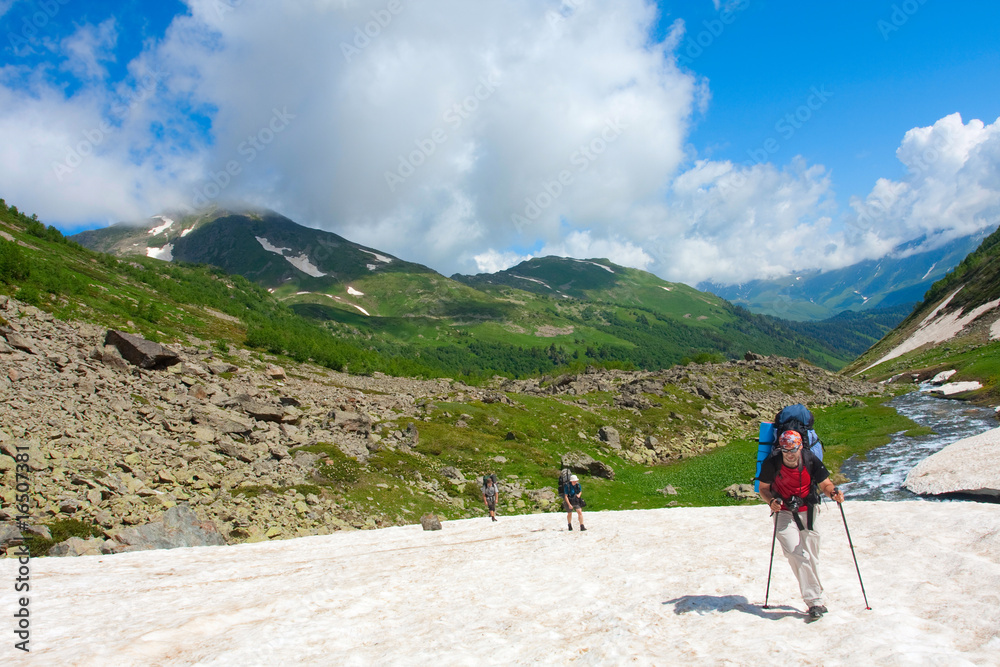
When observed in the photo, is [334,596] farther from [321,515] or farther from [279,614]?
[321,515]

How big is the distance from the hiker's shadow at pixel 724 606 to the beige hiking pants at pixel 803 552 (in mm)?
536

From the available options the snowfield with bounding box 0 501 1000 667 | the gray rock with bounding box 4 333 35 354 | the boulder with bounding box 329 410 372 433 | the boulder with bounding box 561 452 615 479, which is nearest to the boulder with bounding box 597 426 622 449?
the boulder with bounding box 561 452 615 479

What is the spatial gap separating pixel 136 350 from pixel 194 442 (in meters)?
15.4

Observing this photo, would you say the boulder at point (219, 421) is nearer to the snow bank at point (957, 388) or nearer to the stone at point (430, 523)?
the stone at point (430, 523)

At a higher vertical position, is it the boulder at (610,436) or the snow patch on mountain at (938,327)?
the snow patch on mountain at (938,327)

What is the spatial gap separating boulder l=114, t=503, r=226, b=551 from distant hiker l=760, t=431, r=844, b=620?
23.2 meters

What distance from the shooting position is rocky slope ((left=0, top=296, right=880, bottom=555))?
71.8 feet

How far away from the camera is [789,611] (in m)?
9.56

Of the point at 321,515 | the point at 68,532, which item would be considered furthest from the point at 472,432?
the point at 68,532

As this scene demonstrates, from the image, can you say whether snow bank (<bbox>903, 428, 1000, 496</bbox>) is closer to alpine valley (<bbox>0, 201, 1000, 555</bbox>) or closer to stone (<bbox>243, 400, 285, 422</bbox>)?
alpine valley (<bbox>0, 201, 1000, 555</bbox>)

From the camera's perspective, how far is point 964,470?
23156 mm

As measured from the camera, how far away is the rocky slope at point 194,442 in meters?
21.9

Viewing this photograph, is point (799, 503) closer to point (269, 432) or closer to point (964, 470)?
point (964, 470)

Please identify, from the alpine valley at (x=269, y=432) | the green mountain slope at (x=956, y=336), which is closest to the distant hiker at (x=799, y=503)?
the alpine valley at (x=269, y=432)
